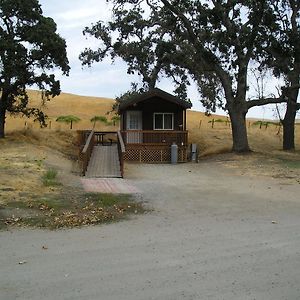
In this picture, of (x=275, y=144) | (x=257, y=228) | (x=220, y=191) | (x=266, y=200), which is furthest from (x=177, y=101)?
(x=257, y=228)

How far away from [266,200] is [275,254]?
230 inches

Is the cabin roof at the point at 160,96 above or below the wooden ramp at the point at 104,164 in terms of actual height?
above

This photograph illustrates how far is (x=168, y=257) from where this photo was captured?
7.12m

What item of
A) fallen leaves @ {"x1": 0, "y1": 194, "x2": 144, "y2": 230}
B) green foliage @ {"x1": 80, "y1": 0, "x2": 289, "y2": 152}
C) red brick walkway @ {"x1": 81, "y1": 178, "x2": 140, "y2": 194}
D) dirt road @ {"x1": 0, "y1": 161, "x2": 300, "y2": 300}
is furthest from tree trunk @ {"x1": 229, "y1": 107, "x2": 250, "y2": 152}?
fallen leaves @ {"x1": 0, "y1": 194, "x2": 144, "y2": 230}

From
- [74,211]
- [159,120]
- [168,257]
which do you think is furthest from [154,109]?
[168,257]

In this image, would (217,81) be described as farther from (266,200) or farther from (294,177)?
(266,200)

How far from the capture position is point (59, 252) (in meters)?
7.40

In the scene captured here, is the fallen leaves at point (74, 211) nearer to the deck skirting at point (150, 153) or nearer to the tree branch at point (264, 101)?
the deck skirting at point (150, 153)

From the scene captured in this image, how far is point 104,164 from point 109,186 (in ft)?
22.9

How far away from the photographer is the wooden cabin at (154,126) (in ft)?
92.8

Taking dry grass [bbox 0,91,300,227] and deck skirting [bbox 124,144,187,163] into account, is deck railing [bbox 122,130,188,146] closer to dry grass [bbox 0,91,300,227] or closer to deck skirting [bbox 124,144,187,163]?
deck skirting [bbox 124,144,187,163]

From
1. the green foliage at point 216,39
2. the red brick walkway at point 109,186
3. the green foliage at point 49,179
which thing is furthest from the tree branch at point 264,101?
the green foliage at point 49,179

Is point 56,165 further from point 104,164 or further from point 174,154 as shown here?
point 174,154

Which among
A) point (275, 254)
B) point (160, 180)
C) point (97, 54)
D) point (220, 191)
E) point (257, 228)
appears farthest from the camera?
point (97, 54)
